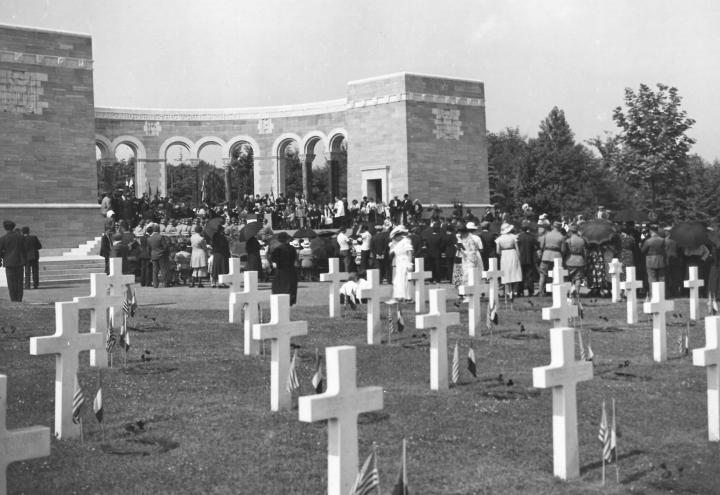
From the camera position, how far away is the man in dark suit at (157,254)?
21.1 meters

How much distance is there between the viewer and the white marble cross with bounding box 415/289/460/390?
8.71 metres

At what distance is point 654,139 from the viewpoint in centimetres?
3659

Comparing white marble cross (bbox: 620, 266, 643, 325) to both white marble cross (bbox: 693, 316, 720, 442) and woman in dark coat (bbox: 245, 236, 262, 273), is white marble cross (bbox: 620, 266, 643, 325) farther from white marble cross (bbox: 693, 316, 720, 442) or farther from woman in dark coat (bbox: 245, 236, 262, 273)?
woman in dark coat (bbox: 245, 236, 262, 273)

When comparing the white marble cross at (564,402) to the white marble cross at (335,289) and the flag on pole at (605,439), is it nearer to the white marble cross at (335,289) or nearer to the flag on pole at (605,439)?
the flag on pole at (605,439)

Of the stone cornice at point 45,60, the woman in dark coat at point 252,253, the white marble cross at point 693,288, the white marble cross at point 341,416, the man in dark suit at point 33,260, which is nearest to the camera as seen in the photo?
Result: the white marble cross at point 341,416

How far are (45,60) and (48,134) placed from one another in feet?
7.84

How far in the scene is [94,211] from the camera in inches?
1172

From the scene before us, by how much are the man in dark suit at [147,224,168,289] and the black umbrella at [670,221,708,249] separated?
11.4 metres

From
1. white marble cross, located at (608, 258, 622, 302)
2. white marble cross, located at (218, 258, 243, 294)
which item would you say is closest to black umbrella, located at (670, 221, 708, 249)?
white marble cross, located at (608, 258, 622, 302)

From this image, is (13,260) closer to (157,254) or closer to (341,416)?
(157,254)

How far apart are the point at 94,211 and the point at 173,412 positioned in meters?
23.0

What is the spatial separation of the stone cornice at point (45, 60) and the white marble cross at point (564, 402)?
85.9 feet

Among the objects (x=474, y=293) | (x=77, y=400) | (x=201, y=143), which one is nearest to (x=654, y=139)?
(x=201, y=143)

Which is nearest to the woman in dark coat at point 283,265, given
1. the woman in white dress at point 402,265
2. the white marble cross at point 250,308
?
the woman in white dress at point 402,265
